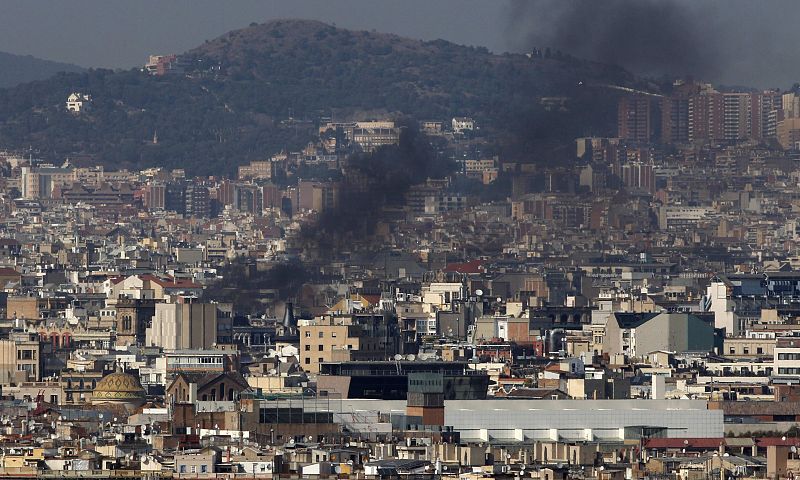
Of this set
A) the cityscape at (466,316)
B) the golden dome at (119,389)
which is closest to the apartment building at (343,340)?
the cityscape at (466,316)

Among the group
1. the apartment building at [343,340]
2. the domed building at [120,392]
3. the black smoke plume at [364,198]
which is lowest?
the domed building at [120,392]

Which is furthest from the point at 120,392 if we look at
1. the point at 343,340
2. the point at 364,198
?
the point at 364,198

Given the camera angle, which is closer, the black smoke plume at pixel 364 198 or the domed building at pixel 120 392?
the domed building at pixel 120 392

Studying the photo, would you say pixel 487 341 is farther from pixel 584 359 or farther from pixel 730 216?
pixel 730 216

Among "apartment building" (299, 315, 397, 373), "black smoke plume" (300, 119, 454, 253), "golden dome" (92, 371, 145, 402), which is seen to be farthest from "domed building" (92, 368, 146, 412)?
"black smoke plume" (300, 119, 454, 253)

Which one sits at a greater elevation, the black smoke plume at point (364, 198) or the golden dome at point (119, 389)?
the black smoke plume at point (364, 198)

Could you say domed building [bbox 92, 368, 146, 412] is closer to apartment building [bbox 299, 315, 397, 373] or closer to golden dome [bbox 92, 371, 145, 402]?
golden dome [bbox 92, 371, 145, 402]

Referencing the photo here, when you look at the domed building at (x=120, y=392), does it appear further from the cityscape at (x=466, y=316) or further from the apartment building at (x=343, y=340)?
the apartment building at (x=343, y=340)
